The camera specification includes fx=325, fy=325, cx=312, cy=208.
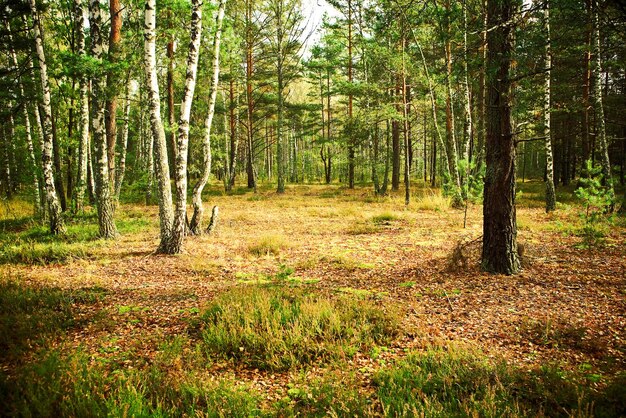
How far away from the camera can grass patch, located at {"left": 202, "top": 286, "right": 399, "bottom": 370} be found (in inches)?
148

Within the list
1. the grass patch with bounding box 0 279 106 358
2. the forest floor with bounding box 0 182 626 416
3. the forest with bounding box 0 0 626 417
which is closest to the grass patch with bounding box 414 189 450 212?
the forest with bounding box 0 0 626 417

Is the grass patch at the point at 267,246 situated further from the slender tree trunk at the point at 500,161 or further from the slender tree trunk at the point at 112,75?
the slender tree trunk at the point at 112,75

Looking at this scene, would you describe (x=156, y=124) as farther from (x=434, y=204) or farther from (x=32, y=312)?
(x=434, y=204)

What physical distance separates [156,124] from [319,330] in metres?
6.66

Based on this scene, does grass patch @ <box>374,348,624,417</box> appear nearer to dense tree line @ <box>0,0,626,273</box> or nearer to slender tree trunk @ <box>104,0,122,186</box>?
dense tree line @ <box>0,0,626,273</box>

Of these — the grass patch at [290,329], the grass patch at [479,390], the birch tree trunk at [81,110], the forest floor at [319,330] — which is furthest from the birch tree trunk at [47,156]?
the grass patch at [479,390]

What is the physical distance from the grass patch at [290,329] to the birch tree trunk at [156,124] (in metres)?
4.32

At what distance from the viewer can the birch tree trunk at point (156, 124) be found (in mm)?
7750

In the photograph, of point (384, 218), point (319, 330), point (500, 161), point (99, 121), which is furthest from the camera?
point (384, 218)

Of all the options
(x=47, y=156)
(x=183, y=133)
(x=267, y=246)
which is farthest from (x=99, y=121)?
(x=267, y=246)

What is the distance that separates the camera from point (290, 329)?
4.11 m

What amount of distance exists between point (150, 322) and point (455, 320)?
4302mm

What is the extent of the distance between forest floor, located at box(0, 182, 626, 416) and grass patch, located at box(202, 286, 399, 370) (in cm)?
2

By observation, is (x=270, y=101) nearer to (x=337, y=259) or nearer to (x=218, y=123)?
(x=218, y=123)
